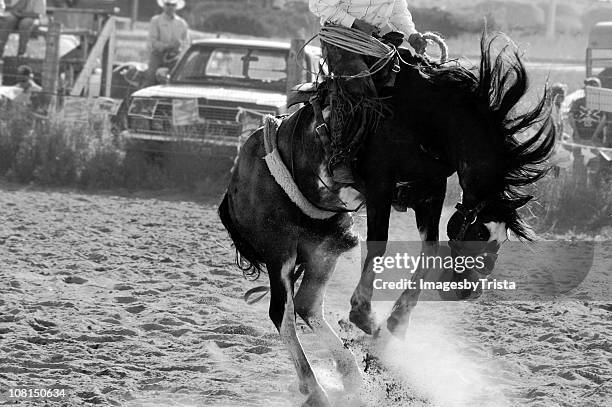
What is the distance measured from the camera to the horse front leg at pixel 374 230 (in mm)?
4855

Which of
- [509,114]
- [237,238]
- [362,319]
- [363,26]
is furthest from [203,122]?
[509,114]

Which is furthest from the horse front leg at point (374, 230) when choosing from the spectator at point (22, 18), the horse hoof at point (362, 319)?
the spectator at point (22, 18)

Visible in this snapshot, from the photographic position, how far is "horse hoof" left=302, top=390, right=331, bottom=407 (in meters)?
4.93

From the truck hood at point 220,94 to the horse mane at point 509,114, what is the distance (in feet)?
21.3

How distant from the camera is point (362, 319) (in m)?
5.04

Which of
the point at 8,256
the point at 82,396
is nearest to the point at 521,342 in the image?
the point at 82,396

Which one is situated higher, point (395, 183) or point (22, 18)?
point (22, 18)

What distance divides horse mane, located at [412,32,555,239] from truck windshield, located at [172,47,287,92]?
7276mm

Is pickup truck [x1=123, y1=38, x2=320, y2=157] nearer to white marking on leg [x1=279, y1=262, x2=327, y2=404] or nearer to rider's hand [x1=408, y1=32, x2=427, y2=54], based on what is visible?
rider's hand [x1=408, y1=32, x2=427, y2=54]

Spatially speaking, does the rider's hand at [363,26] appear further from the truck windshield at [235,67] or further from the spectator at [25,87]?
the spectator at [25,87]

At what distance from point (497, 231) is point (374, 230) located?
2.00ft

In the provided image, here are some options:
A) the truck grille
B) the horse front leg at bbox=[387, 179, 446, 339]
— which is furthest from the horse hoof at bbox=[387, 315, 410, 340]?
the truck grille

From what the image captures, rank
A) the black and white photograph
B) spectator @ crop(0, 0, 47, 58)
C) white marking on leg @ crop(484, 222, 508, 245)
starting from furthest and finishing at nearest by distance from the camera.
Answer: spectator @ crop(0, 0, 47, 58), the black and white photograph, white marking on leg @ crop(484, 222, 508, 245)

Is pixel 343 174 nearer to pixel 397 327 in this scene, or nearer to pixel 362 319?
pixel 362 319
